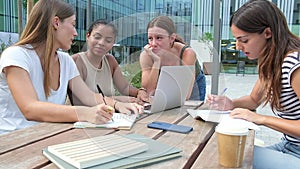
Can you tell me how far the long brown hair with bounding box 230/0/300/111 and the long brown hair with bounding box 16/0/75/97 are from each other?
2.62 feet

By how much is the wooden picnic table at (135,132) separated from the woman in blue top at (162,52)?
0.68 feet

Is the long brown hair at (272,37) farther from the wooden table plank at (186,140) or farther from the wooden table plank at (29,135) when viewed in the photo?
the wooden table plank at (29,135)

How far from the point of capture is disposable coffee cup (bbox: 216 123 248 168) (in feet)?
2.24

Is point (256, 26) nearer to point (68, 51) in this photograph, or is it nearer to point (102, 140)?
point (102, 140)

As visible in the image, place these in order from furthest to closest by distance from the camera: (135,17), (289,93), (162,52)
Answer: (289,93), (162,52), (135,17)

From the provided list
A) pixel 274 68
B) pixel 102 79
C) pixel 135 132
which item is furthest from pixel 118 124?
pixel 274 68

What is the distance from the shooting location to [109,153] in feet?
2.34

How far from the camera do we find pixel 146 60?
0.97 meters

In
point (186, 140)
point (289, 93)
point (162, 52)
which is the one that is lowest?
point (186, 140)

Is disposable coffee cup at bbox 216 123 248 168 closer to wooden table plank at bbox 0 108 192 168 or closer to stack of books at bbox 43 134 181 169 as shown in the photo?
stack of books at bbox 43 134 181 169

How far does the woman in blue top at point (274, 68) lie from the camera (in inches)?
41.1

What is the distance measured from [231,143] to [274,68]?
603 mm

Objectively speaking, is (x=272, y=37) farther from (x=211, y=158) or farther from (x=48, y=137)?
(x=48, y=137)

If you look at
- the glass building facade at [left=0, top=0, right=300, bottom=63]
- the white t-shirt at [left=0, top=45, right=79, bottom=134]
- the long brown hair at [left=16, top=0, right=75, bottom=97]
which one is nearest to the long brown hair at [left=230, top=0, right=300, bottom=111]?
the glass building facade at [left=0, top=0, right=300, bottom=63]
